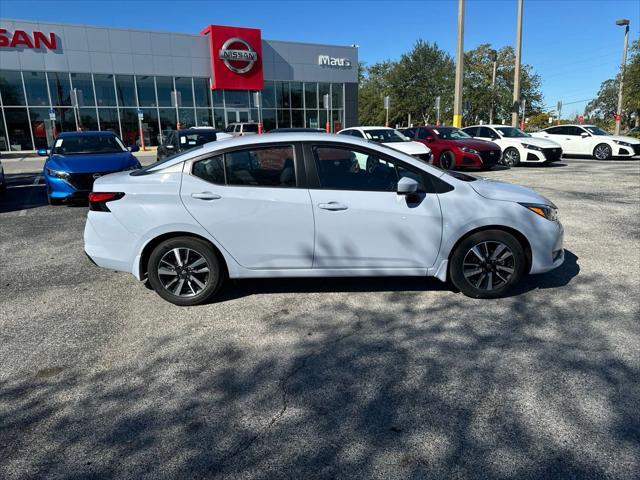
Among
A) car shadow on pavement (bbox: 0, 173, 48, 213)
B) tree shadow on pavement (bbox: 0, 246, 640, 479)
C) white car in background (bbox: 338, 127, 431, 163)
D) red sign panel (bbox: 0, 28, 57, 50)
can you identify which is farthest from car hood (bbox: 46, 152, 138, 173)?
red sign panel (bbox: 0, 28, 57, 50)

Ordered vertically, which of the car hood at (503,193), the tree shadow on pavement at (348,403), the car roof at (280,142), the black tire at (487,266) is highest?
the car roof at (280,142)

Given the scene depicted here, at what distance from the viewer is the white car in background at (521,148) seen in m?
16.4

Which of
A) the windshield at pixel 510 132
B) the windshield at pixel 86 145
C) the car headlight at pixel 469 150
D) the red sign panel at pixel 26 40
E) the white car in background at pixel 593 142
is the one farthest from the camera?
the red sign panel at pixel 26 40

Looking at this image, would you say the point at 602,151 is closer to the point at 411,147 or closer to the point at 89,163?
the point at 411,147

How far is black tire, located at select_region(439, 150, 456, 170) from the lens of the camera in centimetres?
1531

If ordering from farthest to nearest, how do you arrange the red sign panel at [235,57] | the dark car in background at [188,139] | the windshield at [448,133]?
the red sign panel at [235,57], the windshield at [448,133], the dark car in background at [188,139]

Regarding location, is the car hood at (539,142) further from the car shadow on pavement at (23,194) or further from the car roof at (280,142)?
the car shadow on pavement at (23,194)

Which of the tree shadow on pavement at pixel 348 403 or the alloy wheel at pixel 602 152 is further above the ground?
the alloy wheel at pixel 602 152

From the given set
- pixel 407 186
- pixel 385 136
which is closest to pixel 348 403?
pixel 407 186

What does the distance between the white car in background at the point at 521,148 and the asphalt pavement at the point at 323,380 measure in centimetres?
1224

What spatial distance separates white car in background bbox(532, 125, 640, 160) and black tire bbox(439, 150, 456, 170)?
228 inches

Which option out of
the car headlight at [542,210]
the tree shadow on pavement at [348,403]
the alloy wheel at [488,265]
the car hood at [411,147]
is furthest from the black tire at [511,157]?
the tree shadow on pavement at [348,403]

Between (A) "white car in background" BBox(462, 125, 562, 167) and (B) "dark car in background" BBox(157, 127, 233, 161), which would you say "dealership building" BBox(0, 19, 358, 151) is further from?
(B) "dark car in background" BBox(157, 127, 233, 161)

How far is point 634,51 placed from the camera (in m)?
31.1
